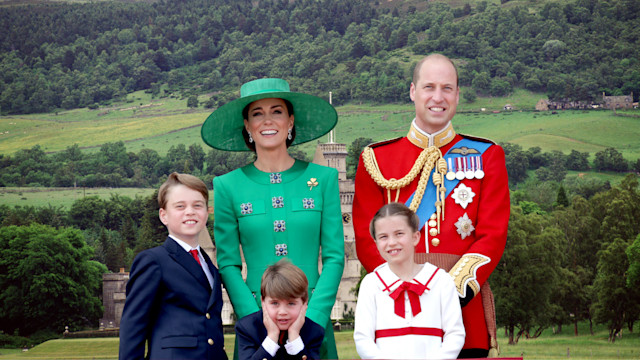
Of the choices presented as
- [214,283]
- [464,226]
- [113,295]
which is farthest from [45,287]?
[464,226]

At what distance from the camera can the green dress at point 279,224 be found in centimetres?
519

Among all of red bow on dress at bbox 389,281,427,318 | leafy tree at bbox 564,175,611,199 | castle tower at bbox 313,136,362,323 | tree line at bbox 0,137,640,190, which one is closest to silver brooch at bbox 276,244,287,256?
red bow on dress at bbox 389,281,427,318

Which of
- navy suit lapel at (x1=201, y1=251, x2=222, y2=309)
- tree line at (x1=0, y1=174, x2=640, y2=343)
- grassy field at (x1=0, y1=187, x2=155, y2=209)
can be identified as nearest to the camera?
navy suit lapel at (x1=201, y1=251, x2=222, y2=309)

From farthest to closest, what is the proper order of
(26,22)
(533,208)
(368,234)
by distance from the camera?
(26,22), (533,208), (368,234)

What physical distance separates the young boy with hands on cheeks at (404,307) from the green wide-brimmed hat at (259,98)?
1352mm

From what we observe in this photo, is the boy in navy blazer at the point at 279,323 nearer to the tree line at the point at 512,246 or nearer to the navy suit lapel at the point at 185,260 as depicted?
the navy suit lapel at the point at 185,260

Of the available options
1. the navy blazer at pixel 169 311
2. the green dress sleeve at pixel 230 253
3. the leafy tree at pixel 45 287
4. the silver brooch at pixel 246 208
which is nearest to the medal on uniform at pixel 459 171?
the silver brooch at pixel 246 208

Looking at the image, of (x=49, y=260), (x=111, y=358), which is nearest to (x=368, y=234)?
(x=111, y=358)

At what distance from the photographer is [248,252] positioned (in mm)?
5355

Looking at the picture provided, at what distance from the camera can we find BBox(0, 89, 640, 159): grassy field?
96.5 metres

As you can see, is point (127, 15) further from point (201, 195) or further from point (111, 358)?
point (201, 195)

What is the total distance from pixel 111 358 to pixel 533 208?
43533 millimetres

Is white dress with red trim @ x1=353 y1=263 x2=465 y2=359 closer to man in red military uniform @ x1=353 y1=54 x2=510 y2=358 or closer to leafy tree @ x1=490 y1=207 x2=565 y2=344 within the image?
man in red military uniform @ x1=353 y1=54 x2=510 y2=358

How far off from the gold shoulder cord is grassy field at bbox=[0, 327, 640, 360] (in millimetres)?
29371
